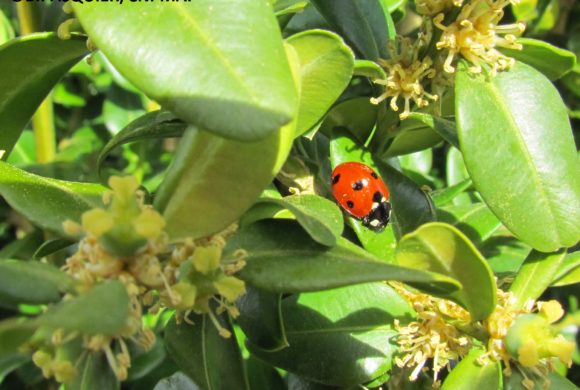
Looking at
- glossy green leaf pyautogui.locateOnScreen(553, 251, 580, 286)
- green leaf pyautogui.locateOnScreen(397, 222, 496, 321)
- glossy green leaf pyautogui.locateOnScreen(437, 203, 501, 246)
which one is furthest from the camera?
glossy green leaf pyautogui.locateOnScreen(437, 203, 501, 246)

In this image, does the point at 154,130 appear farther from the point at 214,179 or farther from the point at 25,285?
the point at 25,285

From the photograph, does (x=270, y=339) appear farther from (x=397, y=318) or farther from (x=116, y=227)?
(x=116, y=227)

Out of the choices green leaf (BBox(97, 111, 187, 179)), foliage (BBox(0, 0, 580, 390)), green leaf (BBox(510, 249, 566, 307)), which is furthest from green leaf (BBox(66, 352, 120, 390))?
green leaf (BBox(510, 249, 566, 307))

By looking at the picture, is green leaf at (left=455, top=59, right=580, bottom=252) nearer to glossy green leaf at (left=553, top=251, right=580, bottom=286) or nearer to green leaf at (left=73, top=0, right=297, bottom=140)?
glossy green leaf at (left=553, top=251, right=580, bottom=286)

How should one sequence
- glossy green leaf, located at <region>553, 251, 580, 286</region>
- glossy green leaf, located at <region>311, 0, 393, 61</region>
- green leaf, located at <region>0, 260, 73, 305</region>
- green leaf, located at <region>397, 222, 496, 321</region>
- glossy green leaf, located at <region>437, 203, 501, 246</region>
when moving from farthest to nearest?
glossy green leaf, located at <region>437, 203, 501, 246</region> → glossy green leaf, located at <region>311, 0, 393, 61</region> → glossy green leaf, located at <region>553, 251, 580, 286</region> → green leaf, located at <region>397, 222, 496, 321</region> → green leaf, located at <region>0, 260, 73, 305</region>

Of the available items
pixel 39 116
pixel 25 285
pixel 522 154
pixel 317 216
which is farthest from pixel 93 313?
pixel 39 116

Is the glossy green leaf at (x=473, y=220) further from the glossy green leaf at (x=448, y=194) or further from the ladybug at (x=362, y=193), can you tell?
the ladybug at (x=362, y=193)

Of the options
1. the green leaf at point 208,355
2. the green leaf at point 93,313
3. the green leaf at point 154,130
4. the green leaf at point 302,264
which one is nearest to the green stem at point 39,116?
the green leaf at point 154,130
